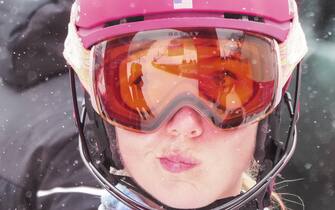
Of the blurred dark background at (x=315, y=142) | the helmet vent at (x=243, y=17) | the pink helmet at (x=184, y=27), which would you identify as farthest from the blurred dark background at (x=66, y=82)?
the helmet vent at (x=243, y=17)

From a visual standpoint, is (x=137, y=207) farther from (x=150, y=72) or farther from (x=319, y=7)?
(x=319, y=7)

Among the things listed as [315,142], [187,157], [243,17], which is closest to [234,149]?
[187,157]

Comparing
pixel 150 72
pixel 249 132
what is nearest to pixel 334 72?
pixel 249 132

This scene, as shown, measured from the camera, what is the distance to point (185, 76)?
5.93 ft

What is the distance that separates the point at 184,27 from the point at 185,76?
0.11m

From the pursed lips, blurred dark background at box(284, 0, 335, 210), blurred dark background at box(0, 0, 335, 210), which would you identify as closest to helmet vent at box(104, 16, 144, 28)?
the pursed lips

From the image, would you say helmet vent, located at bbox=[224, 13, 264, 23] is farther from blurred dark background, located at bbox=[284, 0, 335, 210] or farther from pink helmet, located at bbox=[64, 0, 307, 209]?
blurred dark background, located at bbox=[284, 0, 335, 210]

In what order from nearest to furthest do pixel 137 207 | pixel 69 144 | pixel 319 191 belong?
pixel 137 207 → pixel 69 144 → pixel 319 191

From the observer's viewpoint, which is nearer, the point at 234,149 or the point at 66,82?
the point at 234,149

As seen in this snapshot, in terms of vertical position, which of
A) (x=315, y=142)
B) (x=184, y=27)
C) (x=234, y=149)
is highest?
(x=184, y=27)

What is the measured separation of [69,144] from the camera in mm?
2359

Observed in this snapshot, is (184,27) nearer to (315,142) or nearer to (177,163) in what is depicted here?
(177,163)

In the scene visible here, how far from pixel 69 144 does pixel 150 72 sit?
2.02ft

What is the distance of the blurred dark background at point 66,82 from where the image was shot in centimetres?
250
